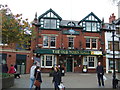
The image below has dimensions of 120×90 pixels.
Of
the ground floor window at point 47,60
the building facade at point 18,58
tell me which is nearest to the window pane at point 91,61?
the ground floor window at point 47,60

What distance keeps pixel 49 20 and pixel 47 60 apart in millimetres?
6553

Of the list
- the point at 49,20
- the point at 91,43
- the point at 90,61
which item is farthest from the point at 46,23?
the point at 90,61

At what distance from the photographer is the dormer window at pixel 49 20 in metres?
27.3

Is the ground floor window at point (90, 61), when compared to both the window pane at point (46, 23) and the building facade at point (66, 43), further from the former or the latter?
the window pane at point (46, 23)

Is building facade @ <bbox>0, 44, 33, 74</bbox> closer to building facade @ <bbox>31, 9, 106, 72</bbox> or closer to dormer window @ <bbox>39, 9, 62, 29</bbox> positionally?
building facade @ <bbox>31, 9, 106, 72</bbox>

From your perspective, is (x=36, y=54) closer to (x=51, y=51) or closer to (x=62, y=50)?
(x=51, y=51)

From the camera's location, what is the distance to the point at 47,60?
27.0 meters

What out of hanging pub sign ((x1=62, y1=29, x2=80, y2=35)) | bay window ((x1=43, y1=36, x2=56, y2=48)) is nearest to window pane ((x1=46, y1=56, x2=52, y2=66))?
bay window ((x1=43, y1=36, x2=56, y2=48))

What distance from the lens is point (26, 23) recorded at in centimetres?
1208

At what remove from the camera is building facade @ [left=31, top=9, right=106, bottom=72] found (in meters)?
26.7

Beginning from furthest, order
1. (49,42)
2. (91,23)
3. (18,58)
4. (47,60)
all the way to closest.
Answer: (91,23), (49,42), (47,60), (18,58)

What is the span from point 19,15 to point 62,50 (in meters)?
15.1

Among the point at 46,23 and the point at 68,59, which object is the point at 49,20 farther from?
the point at 68,59

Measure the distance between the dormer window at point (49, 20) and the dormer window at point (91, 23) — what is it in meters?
4.45
